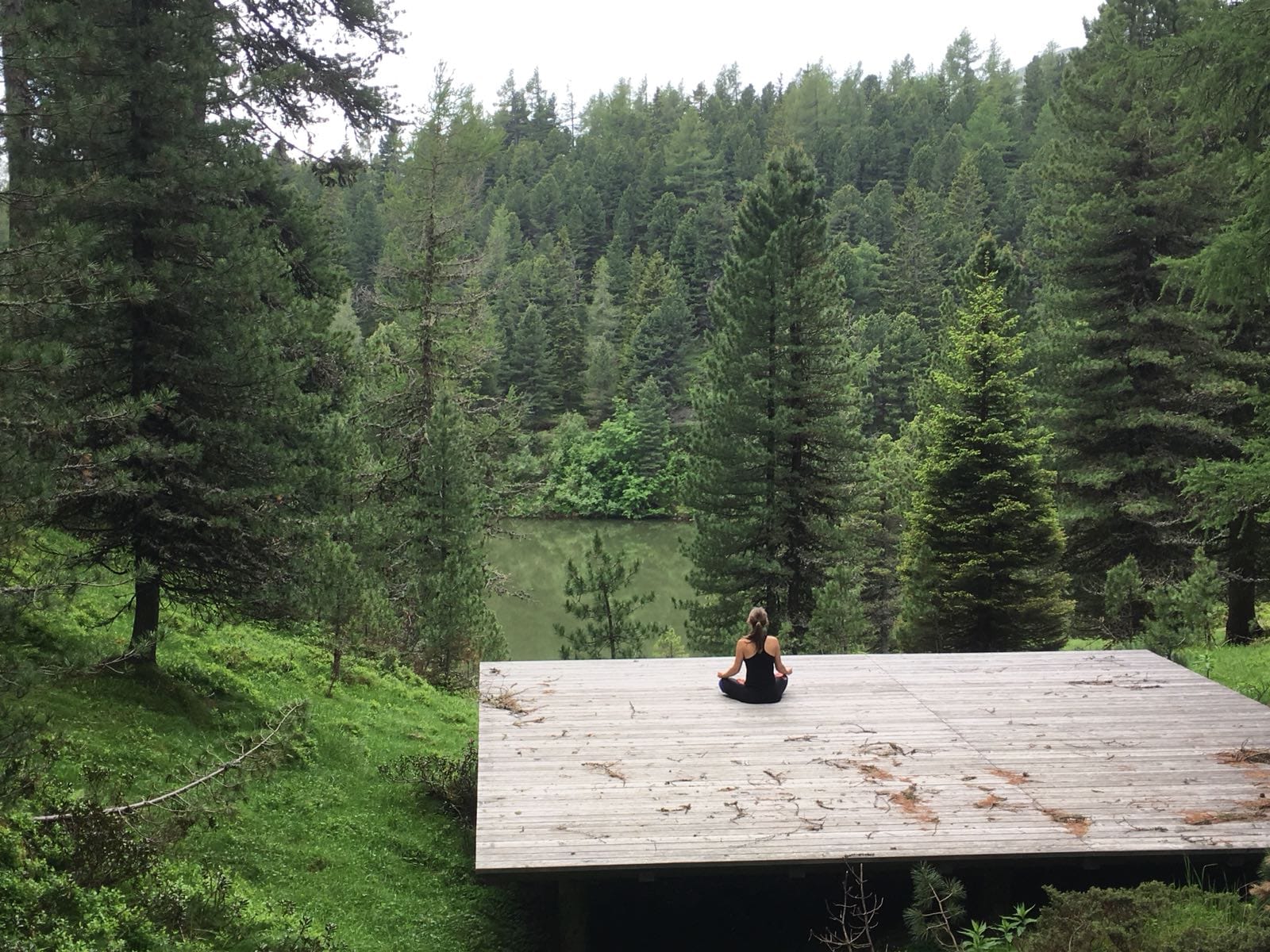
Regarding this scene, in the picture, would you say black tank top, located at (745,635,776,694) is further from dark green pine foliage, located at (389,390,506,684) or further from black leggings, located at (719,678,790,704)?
dark green pine foliage, located at (389,390,506,684)

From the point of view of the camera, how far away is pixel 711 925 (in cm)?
867

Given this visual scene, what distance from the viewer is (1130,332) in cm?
1930

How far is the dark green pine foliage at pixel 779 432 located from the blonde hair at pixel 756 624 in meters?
11.2

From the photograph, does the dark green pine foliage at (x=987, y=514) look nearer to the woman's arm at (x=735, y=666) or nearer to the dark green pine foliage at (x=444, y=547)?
the dark green pine foliage at (x=444, y=547)

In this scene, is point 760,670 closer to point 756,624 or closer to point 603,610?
point 756,624

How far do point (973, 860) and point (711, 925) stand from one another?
2.62 m

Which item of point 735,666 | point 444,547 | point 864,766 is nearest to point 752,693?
point 735,666

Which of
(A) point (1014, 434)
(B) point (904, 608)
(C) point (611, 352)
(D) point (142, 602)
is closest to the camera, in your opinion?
(D) point (142, 602)

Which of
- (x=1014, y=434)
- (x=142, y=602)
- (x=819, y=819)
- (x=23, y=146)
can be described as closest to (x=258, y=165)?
(x=23, y=146)

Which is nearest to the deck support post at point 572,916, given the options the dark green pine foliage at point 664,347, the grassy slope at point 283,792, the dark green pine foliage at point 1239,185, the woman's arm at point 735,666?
the grassy slope at point 283,792

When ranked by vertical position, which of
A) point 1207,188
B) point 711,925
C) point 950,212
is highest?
point 950,212

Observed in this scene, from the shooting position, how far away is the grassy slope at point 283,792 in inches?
321

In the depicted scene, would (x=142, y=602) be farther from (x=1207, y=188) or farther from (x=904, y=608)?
(x=1207, y=188)

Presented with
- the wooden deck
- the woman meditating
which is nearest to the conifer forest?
the wooden deck
